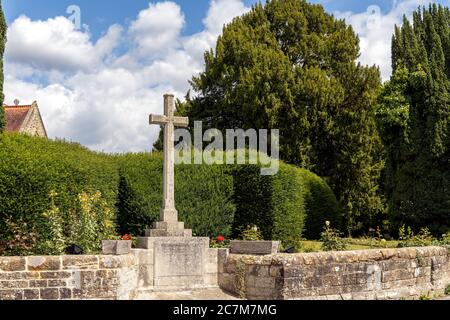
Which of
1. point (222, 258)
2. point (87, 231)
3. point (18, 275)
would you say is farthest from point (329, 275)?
point (18, 275)

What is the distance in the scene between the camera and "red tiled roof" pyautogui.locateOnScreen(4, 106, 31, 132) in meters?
31.5

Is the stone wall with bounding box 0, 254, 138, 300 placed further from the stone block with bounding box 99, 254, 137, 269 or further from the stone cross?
the stone cross

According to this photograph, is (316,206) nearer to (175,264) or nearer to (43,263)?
(175,264)

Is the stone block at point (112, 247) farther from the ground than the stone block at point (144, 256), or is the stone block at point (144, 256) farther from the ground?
the stone block at point (112, 247)

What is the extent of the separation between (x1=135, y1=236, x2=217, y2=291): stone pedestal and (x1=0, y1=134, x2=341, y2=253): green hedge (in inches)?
117

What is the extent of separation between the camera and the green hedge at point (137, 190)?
1227cm

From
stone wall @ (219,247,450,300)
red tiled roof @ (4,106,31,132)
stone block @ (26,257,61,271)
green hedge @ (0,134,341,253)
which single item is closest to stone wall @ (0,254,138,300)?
stone block @ (26,257,61,271)

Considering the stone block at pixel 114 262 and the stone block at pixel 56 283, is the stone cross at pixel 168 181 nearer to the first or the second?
the stone block at pixel 114 262

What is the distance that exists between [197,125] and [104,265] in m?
17.5

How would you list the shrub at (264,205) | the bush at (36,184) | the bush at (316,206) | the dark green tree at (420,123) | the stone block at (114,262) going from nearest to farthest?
the stone block at (114,262)
the bush at (36,184)
the shrub at (264,205)
the dark green tree at (420,123)
the bush at (316,206)

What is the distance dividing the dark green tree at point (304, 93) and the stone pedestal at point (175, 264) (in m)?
15.0

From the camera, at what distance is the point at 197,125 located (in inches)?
1049

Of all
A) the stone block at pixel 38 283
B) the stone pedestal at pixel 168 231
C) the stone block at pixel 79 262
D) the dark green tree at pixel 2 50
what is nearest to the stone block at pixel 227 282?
the stone pedestal at pixel 168 231

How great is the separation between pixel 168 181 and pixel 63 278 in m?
3.34
